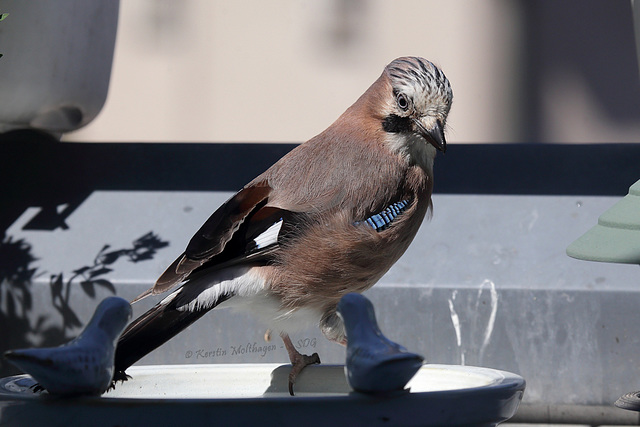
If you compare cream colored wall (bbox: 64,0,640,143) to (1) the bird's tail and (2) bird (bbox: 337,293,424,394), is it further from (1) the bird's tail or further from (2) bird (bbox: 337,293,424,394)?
(2) bird (bbox: 337,293,424,394)

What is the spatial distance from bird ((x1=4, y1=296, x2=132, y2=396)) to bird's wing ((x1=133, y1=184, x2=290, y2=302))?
2.08 feet

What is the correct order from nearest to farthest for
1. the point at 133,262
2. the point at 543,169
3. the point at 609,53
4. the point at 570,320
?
the point at 570,320
the point at 133,262
the point at 543,169
the point at 609,53

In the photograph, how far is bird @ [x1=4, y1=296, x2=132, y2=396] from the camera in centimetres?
103

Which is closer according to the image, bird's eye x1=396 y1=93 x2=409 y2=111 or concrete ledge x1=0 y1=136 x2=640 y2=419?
bird's eye x1=396 y1=93 x2=409 y2=111

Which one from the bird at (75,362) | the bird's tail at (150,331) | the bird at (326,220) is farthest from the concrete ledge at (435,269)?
the bird at (75,362)

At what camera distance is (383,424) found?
1.05 m

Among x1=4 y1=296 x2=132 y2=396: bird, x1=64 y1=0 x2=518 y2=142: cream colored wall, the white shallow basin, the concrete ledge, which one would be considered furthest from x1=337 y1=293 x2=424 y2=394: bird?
x1=64 y1=0 x2=518 y2=142: cream colored wall

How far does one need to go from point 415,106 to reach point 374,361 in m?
1.05

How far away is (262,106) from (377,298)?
1649mm

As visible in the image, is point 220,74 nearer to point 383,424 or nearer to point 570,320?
point 570,320

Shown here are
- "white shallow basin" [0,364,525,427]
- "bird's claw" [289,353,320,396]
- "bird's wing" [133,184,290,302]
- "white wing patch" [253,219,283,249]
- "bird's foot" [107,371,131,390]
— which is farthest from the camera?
"white wing patch" [253,219,283,249]

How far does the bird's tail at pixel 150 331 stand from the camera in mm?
1450

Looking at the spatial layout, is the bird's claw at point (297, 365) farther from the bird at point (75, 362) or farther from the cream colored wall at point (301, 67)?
the cream colored wall at point (301, 67)

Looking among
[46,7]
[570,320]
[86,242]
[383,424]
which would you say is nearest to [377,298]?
[570,320]
